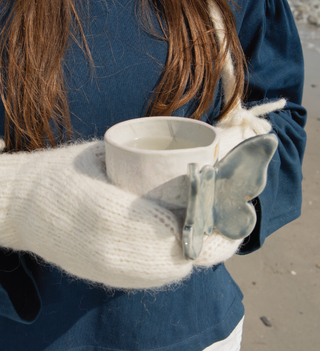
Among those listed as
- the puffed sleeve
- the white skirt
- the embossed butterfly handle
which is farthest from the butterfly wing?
the white skirt

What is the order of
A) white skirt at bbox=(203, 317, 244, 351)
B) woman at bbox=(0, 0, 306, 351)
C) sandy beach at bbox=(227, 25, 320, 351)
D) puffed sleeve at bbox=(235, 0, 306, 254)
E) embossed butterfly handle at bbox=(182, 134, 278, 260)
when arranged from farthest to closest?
sandy beach at bbox=(227, 25, 320, 351), white skirt at bbox=(203, 317, 244, 351), puffed sleeve at bbox=(235, 0, 306, 254), woman at bbox=(0, 0, 306, 351), embossed butterfly handle at bbox=(182, 134, 278, 260)

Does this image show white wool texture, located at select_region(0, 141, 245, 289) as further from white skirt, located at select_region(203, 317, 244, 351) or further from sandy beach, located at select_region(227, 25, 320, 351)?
sandy beach, located at select_region(227, 25, 320, 351)

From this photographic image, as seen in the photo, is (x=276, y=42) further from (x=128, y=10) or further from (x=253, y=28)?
(x=128, y=10)

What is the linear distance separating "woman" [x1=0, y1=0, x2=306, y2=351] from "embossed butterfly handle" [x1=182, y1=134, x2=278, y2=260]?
48mm

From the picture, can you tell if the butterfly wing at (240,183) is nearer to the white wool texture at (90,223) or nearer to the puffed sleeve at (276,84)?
the white wool texture at (90,223)

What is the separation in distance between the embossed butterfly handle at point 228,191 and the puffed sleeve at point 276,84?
0.25m

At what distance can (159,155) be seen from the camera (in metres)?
0.44

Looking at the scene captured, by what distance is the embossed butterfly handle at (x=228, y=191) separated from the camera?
42 cm

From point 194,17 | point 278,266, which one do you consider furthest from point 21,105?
point 278,266

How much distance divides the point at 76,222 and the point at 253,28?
0.60 meters

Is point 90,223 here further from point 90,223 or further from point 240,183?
point 240,183

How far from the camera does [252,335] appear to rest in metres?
1.93

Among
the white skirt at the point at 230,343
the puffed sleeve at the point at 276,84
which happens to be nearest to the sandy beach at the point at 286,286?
the white skirt at the point at 230,343

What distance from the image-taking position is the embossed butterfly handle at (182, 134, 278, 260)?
421mm
